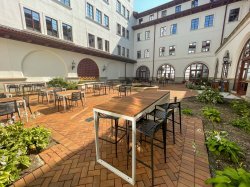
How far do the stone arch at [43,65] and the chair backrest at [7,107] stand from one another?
6.88 metres

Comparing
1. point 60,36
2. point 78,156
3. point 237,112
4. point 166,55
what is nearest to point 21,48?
point 60,36

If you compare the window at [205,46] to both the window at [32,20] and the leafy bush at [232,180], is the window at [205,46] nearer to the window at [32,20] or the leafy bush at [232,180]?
the leafy bush at [232,180]

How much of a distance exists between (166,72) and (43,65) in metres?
16.7

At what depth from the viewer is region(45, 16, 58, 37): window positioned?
978cm

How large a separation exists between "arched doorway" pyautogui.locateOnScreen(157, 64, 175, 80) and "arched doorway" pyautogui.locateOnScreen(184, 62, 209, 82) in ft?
6.76

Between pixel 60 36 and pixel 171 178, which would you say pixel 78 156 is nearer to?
pixel 171 178

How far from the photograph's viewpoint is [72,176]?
1909 millimetres

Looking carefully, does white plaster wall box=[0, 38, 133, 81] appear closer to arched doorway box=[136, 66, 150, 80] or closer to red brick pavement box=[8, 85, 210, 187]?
red brick pavement box=[8, 85, 210, 187]

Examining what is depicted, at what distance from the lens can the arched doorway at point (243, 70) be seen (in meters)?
6.79

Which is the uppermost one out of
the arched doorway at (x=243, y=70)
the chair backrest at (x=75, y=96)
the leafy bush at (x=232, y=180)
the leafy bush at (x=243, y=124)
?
the arched doorway at (x=243, y=70)

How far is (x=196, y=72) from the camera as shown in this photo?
16812mm

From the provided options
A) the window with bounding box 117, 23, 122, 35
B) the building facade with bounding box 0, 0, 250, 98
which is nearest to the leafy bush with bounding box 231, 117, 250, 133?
the building facade with bounding box 0, 0, 250, 98

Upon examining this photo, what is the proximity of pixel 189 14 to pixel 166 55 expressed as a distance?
231 inches

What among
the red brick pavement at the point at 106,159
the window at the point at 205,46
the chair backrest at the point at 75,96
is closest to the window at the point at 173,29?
the window at the point at 205,46
